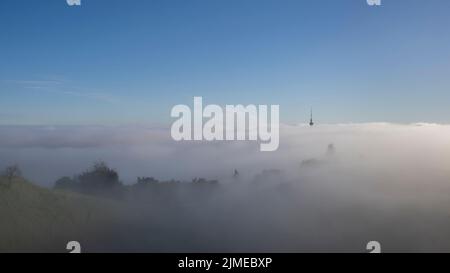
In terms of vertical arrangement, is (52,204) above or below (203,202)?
above

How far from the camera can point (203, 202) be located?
838 centimetres

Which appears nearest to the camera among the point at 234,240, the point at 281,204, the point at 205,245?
the point at 205,245

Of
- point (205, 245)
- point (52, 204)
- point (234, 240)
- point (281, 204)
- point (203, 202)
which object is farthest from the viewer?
point (52, 204)

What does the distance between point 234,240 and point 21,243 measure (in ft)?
10.6
